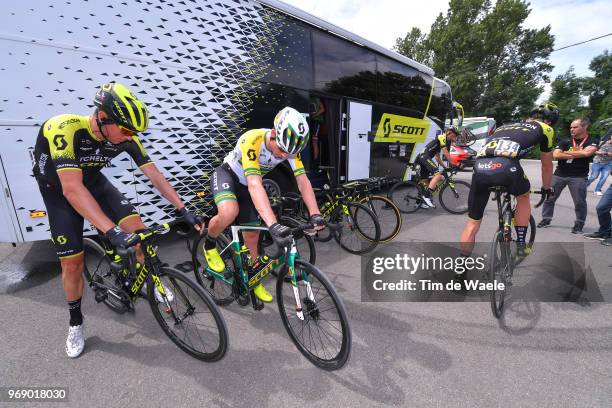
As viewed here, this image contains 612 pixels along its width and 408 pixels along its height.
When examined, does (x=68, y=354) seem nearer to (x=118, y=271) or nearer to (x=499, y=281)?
(x=118, y=271)

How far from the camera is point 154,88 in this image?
3793mm

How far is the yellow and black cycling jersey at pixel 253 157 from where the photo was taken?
236 centimetres

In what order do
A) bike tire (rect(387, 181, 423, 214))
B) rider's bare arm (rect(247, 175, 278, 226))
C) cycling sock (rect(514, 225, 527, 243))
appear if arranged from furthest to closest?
bike tire (rect(387, 181, 423, 214)) < cycling sock (rect(514, 225, 527, 243)) < rider's bare arm (rect(247, 175, 278, 226))

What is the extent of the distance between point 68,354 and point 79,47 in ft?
11.1

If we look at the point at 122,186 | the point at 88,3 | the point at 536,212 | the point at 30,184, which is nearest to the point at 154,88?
the point at 88,3

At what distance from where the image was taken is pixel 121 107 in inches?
75.8

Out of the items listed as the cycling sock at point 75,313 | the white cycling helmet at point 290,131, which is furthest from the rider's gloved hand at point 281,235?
the cycling sock at point 75,313

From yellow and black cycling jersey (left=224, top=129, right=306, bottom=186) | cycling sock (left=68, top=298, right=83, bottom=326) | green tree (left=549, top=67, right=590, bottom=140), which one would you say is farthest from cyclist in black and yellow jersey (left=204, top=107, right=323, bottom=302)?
green tree (left=549, top=67, right=590, bottom=140)

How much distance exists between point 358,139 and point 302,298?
5.25 meters

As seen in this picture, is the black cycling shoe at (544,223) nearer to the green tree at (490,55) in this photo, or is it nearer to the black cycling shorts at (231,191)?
the black cycling shorts at (231,191)

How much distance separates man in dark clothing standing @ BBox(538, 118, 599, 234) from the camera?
15.6ft

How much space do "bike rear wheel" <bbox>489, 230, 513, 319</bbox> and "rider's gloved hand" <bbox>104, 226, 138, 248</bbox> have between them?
3.01 m

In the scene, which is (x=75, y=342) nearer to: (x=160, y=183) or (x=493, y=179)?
(x=160, y=183)

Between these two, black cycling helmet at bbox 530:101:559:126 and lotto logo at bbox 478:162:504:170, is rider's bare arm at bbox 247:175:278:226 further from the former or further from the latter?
black cycling helmet at bbox 530:101:559:126
